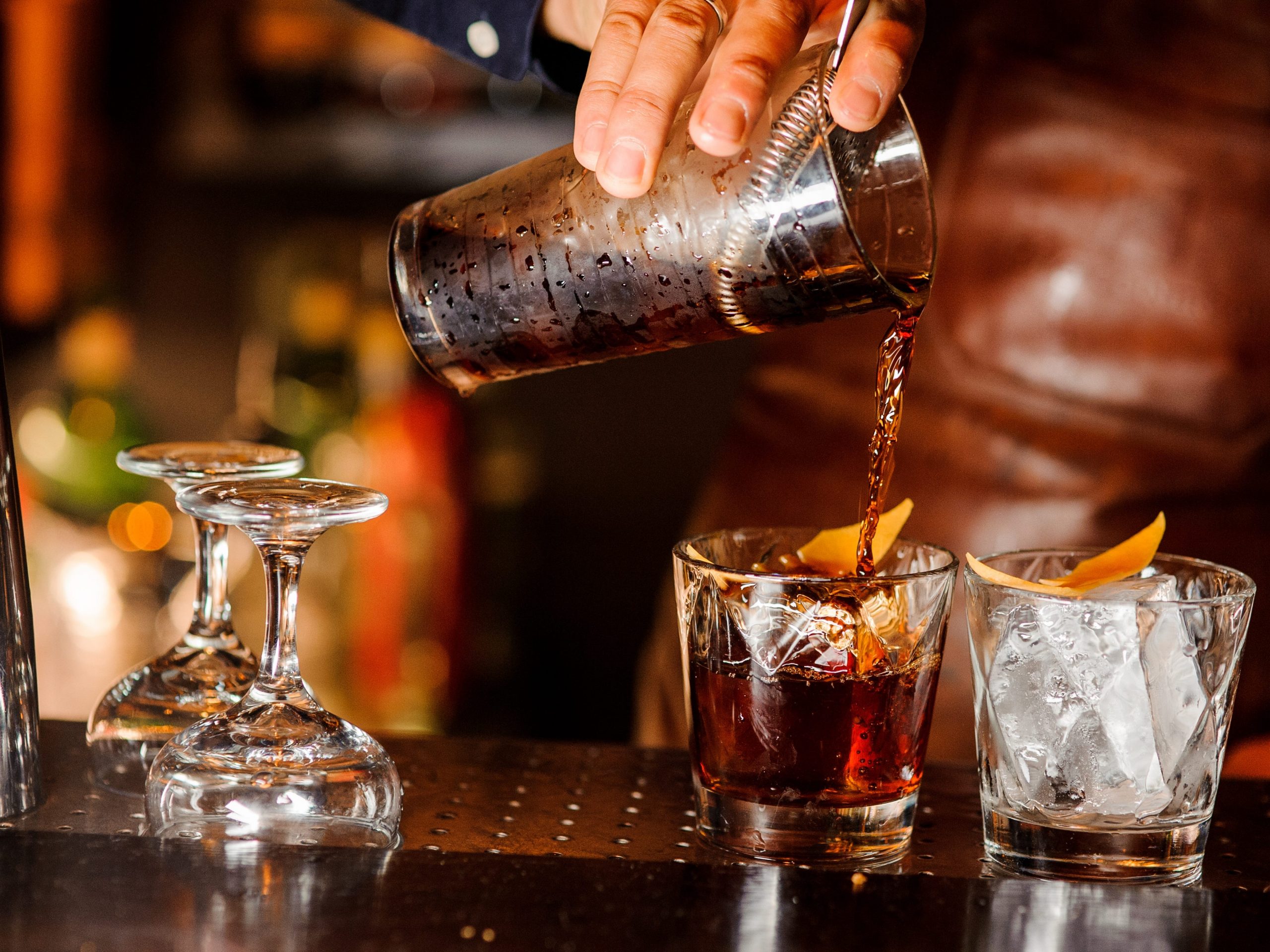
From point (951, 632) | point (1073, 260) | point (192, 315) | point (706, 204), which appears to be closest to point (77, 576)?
point (192, 315)

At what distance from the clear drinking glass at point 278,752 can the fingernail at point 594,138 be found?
22 centimetres

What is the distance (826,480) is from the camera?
1644 mm

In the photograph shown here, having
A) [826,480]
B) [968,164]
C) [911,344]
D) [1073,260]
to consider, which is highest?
[968,164]

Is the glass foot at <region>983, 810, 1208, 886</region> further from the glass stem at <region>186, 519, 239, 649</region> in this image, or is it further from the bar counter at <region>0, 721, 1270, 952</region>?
the glass stem at <region>186, 519, 239, 649</region>

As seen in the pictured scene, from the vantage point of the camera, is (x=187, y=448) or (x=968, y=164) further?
(x=968, y=164)

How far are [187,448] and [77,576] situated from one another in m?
1.37

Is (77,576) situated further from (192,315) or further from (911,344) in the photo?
(911,344)

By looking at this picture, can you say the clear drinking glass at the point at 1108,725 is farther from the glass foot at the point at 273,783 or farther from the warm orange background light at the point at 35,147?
the warm orange background light at the point at 35,147

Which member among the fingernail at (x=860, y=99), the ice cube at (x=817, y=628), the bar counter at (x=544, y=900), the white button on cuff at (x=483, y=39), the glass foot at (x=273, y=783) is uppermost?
the white button on cuff at (x=483, y=39)

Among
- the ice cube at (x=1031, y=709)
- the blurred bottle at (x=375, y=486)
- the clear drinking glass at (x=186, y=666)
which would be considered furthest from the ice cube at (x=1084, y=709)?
the blurred bottle at (x=375, y=486)

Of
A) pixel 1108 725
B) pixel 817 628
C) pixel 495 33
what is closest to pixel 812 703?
pixel 817 628

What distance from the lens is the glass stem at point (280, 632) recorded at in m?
0.67

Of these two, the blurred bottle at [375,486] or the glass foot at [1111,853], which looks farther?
the blurred bottle at [375,486]

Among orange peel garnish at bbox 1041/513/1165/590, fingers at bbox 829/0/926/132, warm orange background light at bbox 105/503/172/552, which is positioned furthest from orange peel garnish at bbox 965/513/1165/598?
warm orange background light at bbox 105/503/172/552
